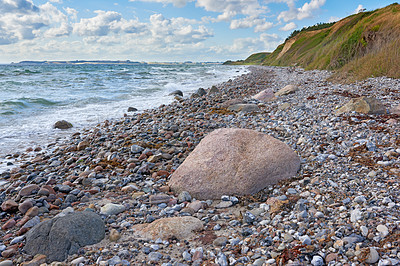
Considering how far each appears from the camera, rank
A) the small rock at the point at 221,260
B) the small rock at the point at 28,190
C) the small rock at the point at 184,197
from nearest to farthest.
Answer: the small rock at the point at 221,260 → the small rock at the point at 184,197 → the small rock at the point at 28,190

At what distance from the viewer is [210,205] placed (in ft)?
13.3

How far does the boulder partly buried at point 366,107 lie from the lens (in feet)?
22.0

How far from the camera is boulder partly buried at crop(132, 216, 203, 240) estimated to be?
3262 mm

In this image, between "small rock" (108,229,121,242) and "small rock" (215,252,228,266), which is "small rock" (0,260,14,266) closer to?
"small rock" (108,229,121,242)

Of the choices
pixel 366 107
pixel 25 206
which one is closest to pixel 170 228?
pixel 25 206

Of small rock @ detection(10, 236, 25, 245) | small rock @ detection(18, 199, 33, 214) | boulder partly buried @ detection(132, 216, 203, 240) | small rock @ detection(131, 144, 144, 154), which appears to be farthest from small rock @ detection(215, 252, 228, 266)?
small rock @ detection(131, 144, 144, 154)

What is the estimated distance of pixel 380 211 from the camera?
2959 mm

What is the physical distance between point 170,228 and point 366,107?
605cm

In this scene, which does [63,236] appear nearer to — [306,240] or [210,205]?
[210,205]

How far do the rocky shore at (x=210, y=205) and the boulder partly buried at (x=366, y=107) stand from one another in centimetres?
3

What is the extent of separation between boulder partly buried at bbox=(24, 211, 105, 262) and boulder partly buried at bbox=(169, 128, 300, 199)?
152 centimetres

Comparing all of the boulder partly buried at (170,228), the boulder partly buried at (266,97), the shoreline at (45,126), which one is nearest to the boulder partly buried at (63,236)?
the boulder partly buried at (170,228)

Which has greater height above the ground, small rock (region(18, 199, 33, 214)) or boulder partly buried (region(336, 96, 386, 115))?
boulder partly buried (region(336, 96, 386, 115))

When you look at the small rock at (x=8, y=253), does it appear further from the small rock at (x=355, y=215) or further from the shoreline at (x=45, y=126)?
the small rock at (x=355, y=215)
